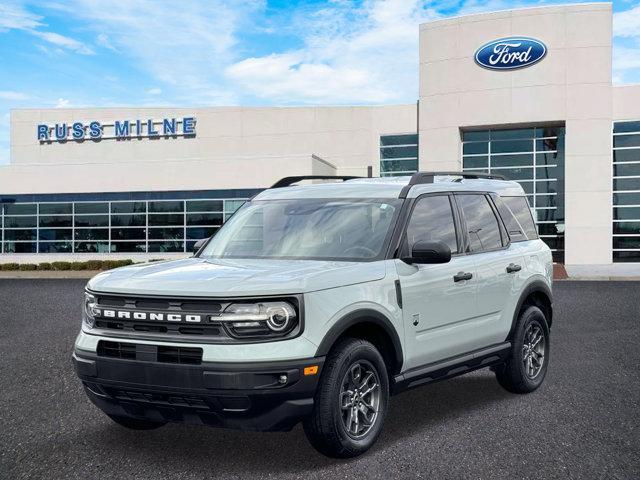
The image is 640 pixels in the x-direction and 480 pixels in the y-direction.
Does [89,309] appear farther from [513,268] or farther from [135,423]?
[513,268]

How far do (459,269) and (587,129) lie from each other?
3319cm

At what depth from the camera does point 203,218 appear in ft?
137

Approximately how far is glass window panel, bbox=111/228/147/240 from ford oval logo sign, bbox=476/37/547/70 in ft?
64.4

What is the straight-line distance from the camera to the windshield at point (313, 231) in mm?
6051

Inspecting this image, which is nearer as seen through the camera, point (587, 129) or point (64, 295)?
point (64, 295)

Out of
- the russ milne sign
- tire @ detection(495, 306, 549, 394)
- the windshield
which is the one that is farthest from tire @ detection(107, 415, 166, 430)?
the russ milne sign

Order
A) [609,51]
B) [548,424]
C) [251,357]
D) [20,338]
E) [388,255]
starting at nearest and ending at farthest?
[251,357] → [388,255] → [548,424] → [20,338] → [609,51]

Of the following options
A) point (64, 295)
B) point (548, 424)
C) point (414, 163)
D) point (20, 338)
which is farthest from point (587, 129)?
point (548, 424)

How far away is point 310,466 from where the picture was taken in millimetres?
5285

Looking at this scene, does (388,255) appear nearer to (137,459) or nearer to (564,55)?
(137,459)

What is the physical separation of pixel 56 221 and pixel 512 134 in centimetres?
2492

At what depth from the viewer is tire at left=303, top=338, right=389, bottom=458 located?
5.12 metres

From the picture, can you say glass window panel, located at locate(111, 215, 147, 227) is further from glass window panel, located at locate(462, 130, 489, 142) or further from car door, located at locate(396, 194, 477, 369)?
car door, located at locate(396, 194, 477, 369)

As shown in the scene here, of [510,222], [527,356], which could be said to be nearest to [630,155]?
[510,222]
